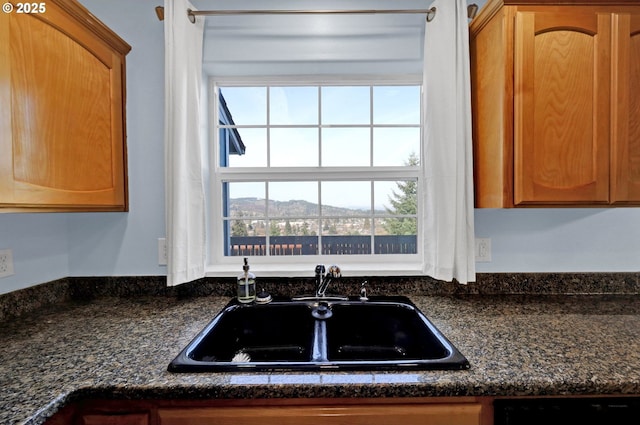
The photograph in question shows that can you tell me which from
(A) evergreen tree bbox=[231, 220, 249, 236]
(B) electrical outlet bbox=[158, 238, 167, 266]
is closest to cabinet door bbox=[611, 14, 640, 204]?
(A) evergreen tree bbox=[231, 220, 249, 236]

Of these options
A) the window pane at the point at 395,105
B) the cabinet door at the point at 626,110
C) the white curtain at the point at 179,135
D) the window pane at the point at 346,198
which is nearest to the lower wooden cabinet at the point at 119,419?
the white curtain at the point at 179,135

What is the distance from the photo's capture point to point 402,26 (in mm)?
1535

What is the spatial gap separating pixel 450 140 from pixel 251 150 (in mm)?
1028

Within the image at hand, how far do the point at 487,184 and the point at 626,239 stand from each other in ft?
2.88

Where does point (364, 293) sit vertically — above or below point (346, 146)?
below

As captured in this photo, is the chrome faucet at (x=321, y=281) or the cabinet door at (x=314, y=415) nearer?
the cabinet door at (x=314, y=415)

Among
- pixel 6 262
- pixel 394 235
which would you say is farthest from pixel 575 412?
pixel 6 262

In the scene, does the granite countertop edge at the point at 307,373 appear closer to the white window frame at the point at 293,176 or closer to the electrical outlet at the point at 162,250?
the electrical outlet at the point at 162,250

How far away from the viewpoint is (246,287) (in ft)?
4.71

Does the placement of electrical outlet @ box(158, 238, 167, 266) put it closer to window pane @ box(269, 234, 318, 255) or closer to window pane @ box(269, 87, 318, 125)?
window pane @ box(269, 234, 318, 255)

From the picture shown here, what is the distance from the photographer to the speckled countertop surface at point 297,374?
2.63 feet

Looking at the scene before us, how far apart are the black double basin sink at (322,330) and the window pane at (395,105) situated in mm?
964

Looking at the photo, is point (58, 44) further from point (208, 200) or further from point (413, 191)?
point (413, 191)

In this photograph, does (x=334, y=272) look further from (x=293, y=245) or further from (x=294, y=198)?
(x=294, y=198)
